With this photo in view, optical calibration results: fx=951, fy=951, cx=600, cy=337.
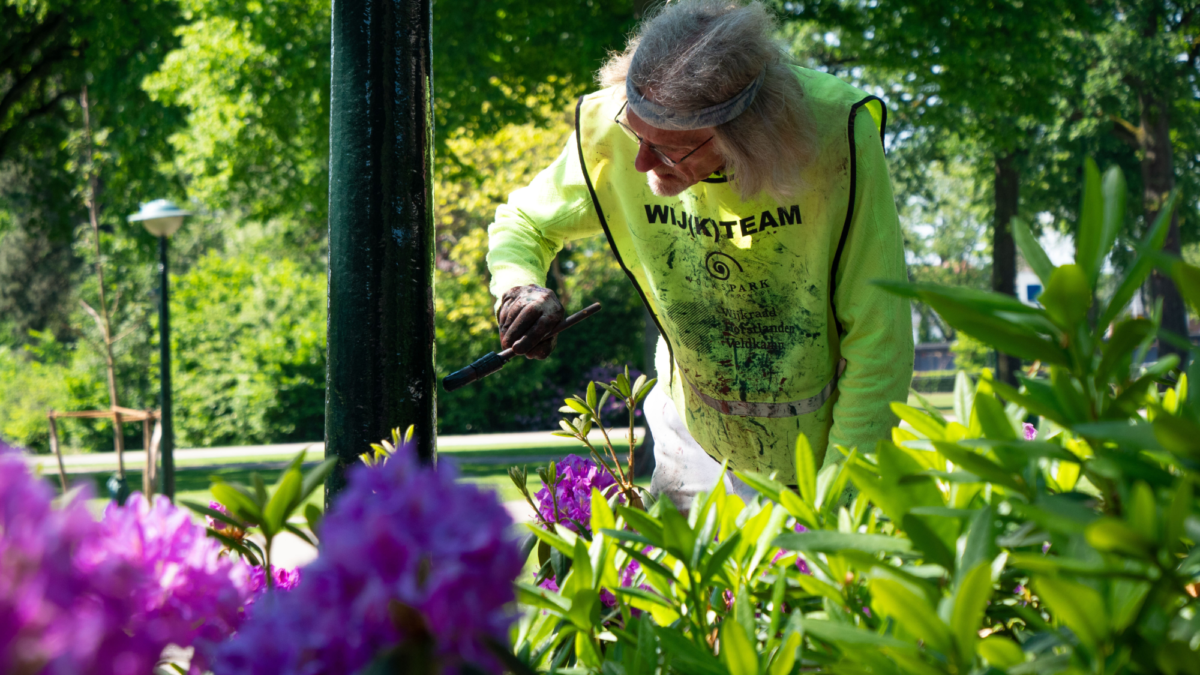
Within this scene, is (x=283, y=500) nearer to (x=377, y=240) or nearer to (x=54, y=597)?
(x=54, y=597)

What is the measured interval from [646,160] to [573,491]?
0.93m

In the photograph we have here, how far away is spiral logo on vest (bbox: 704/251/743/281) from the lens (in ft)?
7.61

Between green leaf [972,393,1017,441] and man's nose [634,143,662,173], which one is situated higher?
man's nose [634,143,662,173]

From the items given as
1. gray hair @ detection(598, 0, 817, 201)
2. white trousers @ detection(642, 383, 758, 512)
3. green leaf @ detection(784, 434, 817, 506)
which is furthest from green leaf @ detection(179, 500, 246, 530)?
white trousers @ detection(642, 383, 758, 512)

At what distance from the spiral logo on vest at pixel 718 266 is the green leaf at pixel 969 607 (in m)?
1.82

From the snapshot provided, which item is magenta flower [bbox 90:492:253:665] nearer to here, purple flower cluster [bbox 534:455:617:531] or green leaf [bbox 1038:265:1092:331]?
green leaf [bbox 1038:265:1092:331]

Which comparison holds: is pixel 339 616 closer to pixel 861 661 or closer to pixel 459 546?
pixel 459 546

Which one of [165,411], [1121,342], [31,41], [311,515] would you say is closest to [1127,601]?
[1121,342]

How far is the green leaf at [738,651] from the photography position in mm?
598

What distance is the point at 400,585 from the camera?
43 centimetres

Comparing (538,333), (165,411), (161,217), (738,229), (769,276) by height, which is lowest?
(165,411)

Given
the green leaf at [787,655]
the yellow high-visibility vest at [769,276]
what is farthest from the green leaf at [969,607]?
the yellow high-visibility vest at [769,276]

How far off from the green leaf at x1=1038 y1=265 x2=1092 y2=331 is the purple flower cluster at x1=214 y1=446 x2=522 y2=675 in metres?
0.34

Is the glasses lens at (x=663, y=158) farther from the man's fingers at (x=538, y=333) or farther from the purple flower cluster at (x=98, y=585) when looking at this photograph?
the purple flower cluster at (x=98, y=585)
